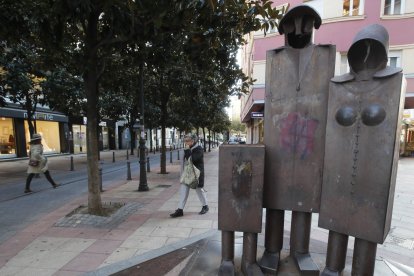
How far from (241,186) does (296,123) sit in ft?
2.73

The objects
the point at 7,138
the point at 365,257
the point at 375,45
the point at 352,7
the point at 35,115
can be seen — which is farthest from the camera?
the point at 35,115

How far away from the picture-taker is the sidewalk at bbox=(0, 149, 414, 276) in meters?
3.63

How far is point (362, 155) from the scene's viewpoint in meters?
2.58

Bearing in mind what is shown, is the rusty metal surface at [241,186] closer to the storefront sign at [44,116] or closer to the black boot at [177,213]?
the black boot at [177,213]

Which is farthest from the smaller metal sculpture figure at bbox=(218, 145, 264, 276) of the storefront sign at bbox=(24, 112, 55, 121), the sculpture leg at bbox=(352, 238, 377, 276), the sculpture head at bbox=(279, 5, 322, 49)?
the storefront sign at bbox=(24, 112, 55, 121)

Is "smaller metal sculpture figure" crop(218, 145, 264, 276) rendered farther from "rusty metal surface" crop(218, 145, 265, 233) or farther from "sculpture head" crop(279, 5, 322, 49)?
"sculpture head" crop(279, 5, 322, 49)

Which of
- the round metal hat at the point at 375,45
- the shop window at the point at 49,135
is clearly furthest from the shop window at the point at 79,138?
the round metal hat at the point at 375,45

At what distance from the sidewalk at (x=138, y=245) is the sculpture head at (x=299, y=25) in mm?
2536

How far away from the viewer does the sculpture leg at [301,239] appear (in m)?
3.05

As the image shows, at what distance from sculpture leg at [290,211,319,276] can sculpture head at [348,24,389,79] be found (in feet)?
5.01

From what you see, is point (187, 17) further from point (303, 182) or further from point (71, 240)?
point (71, 240)

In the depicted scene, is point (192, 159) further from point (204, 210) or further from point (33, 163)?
point (33, 163)

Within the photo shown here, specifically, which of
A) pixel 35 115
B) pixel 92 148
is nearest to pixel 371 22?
pixel 92 148

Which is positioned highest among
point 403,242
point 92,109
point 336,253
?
point 92,109
